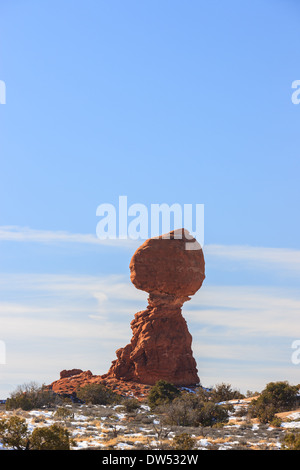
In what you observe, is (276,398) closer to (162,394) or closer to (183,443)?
(162,394)

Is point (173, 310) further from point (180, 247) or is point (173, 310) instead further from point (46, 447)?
point (46, 447)

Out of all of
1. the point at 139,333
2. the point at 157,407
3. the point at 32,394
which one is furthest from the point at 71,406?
the point at 139,333

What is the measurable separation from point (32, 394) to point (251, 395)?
51.0ft

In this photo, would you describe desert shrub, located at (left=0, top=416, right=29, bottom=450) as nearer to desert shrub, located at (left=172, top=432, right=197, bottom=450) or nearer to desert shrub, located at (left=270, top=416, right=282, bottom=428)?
desert shrub, located at (left=172, top=432, right=197, bottom=450)

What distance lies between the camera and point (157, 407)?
34.5 meters

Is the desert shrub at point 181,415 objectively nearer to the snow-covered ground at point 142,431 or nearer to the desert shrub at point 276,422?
the snow-covered ground at point 142,431

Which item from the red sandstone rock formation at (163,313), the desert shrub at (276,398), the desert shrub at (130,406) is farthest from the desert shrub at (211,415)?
the red sandstone rock formation at (163,313)

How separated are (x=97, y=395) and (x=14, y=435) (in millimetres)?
19707

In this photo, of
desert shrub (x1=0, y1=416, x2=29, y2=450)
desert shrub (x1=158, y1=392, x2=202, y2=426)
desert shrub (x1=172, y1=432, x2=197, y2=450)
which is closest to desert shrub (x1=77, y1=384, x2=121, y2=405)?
desert shrub (x1=158, y1=392, x2=202, y2=426)

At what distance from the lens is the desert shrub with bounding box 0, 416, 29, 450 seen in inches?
797

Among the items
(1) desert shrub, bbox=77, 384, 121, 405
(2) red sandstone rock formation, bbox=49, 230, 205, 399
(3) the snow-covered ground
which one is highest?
(2) red sandstone rock formation, bbox=49, 230, 205, 399

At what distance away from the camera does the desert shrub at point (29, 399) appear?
3390cm

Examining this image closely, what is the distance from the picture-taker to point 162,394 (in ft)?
126

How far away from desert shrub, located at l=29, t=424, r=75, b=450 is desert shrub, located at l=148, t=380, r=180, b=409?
17605 millimetres
